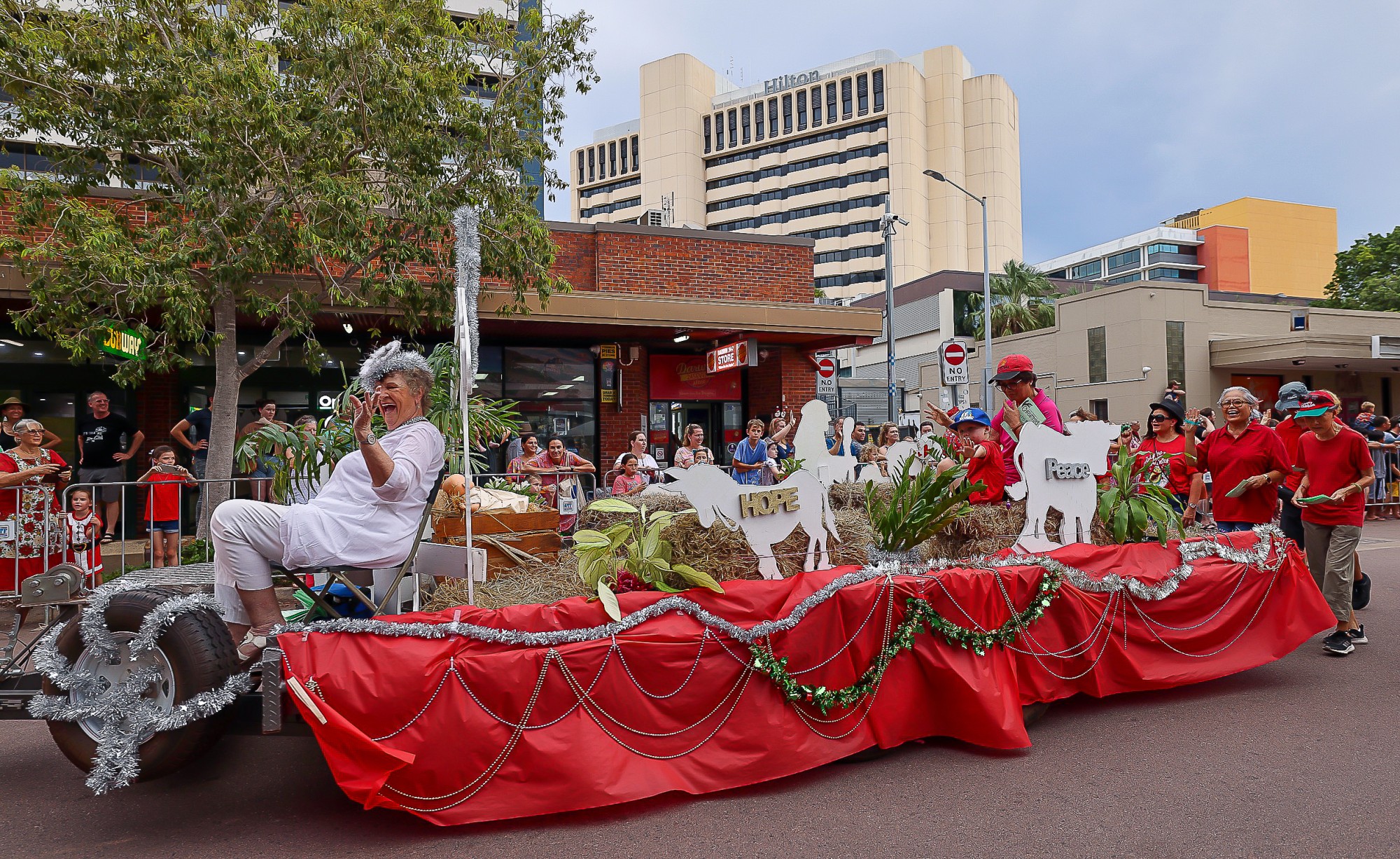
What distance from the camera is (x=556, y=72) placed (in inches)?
437

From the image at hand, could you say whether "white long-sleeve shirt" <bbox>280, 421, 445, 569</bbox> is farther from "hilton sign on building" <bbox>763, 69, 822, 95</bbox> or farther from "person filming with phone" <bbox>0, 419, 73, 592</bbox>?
"hilton sign on building" <bbox>763, 69, 822, 95</bbox>

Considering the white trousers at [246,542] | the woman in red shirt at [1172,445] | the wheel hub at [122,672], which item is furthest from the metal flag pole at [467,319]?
the woman in red shirt at [1172,445]

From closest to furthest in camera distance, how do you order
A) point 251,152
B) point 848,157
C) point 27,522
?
1. point 27,522
2. point 251,152
3. point 848,157

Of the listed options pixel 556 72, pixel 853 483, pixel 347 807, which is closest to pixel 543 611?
pixel 347 807

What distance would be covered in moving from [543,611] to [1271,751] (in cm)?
360

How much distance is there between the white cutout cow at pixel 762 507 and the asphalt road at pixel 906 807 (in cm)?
110

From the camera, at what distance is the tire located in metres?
3.44

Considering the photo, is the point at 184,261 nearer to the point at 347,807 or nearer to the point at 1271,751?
the point at 347,807

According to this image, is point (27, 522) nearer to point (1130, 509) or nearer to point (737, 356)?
point (1130, 509)

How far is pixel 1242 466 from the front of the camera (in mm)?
6449

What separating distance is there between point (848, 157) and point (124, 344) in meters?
67.7

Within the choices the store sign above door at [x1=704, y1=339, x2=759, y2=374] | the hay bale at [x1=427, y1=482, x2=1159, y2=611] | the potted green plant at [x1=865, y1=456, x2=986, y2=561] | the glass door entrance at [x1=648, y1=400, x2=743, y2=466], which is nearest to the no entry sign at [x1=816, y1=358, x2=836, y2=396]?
the glass door entrance at [x1=648, y1=400, x2=743, y2=466]

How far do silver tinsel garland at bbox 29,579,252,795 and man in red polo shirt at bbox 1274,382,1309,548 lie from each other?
7.34 m

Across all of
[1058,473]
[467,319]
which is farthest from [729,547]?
[1058,473]
